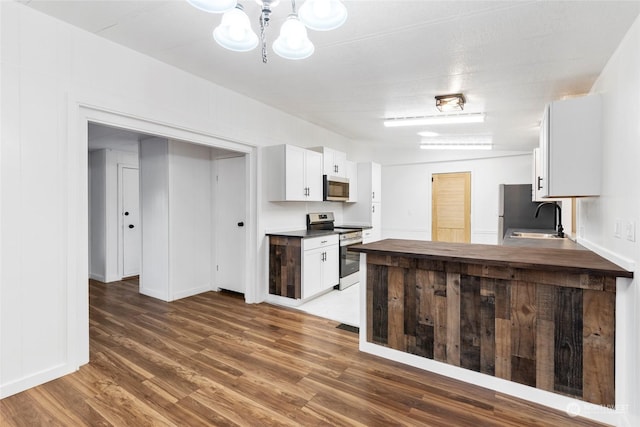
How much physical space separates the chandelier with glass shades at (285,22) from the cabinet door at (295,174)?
7.60 ft

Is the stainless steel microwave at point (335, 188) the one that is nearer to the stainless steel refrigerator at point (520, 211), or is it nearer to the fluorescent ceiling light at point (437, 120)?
the fluorescent ceiling light at point (437, 120)

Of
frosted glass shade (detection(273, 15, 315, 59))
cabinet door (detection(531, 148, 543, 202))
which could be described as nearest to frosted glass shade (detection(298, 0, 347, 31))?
frosted glass shade (detection(273, 15, 315, 59))

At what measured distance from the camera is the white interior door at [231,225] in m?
4.34

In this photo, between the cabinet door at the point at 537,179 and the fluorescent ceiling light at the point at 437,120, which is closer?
the cabinet door at the point at 537,179

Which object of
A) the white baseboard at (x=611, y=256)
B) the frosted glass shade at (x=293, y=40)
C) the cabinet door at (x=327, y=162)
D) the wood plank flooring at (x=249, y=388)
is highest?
the frosted glass shade at (x=293, y=40)

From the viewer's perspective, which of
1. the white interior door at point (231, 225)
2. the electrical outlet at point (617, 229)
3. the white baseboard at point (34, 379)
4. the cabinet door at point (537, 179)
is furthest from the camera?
the white interior door at point (231, 225)

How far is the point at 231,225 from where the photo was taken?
4461 millimetres

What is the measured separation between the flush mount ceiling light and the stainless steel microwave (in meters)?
1.91

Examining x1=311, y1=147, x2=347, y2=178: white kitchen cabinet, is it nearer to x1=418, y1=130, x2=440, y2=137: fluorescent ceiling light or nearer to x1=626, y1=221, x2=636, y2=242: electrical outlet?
x1=418, y1=130, x2=440, y2=137: fluorescent ceiling light

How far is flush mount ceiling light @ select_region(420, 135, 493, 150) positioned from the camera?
17.8ft

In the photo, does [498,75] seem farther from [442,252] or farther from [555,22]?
[442,252]

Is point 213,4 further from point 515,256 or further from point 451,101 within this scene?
point 451,101

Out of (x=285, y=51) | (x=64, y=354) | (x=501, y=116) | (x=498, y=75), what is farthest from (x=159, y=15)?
(x=501, y=116)

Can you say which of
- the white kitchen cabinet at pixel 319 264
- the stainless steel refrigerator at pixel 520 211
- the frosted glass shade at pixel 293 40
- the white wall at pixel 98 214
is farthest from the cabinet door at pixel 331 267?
the white wall at pixel 98 214
